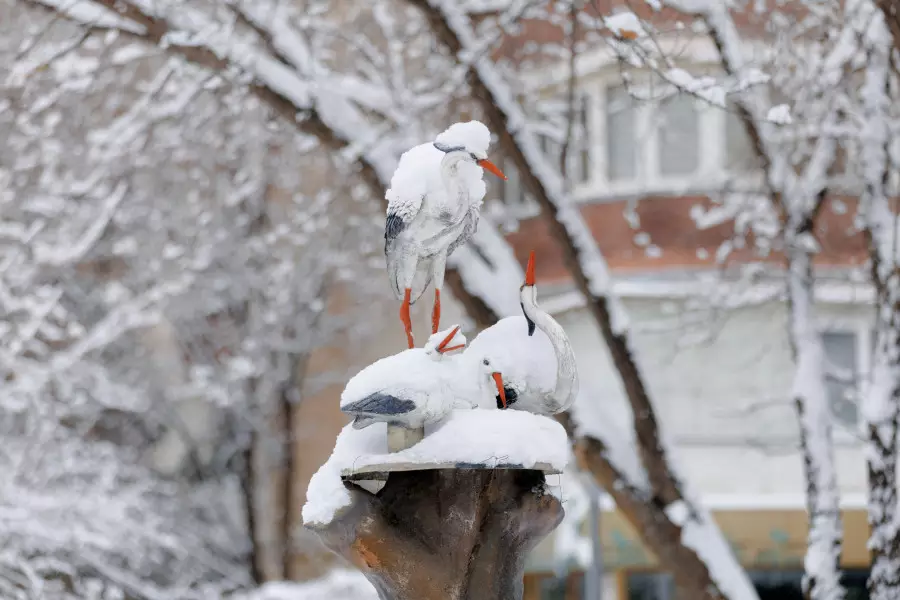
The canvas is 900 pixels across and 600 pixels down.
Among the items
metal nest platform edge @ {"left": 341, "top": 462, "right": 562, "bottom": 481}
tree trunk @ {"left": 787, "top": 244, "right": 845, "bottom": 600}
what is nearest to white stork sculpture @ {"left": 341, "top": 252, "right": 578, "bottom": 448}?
metal nest platform edge @ {"left": 341, "top": 462, "right": 562, "bottom": 481}

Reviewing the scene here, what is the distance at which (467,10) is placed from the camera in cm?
782

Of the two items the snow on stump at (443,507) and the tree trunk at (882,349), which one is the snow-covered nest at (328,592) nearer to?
the tree trunk at (882,349)

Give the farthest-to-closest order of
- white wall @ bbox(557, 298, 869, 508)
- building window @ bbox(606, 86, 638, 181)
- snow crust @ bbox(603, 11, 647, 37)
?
building window @ bbox(606, 86, 638, 181)
white wall @ bbox(557, 298, 869, 508)
snow crust @ bbox(603, 11, 647, 37)

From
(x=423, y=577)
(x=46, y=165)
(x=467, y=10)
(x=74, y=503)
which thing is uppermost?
(x=46, y=165)

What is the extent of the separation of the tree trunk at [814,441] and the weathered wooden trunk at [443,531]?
3.80m

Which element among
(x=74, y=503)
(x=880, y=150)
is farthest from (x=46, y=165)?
(x=880, y=150)

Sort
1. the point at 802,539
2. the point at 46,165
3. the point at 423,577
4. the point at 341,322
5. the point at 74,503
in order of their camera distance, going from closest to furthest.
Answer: the point at 423,577 → the point at 74,503 → the point at 46,165 → the point at 802,539 → the point at 341,322

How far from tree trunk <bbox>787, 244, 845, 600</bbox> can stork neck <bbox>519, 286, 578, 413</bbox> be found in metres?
3.84

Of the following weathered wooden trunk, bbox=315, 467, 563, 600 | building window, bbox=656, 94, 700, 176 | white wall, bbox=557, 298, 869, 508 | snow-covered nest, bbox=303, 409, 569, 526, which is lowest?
weathered wooden trunk, bbox=315, 467, 563, 600

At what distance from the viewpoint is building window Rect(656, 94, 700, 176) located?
12922 millimetres

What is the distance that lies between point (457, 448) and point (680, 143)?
33.3 ft

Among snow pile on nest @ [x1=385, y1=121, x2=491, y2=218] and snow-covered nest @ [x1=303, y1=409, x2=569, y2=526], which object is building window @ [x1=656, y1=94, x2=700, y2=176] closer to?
snow pile on nest @ [x1=385, y1=121, x2=491, y2=218]

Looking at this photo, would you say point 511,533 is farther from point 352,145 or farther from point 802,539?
point 802,539

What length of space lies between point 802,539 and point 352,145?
7974 millimetres
